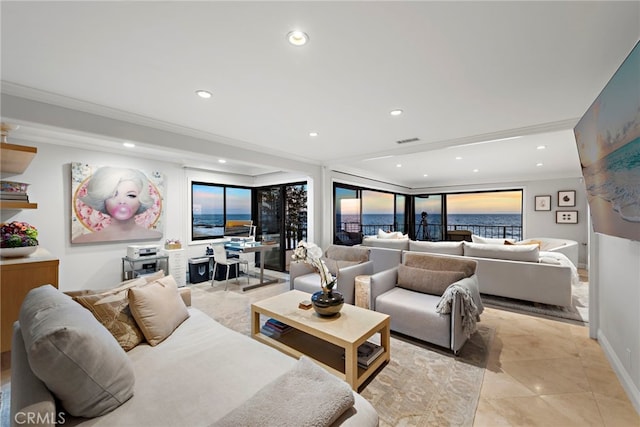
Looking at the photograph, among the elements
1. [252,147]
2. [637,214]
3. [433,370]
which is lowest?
[433,370]

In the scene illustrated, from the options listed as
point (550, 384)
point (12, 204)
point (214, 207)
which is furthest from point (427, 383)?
point (214, 207)

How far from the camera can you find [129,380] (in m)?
1.27

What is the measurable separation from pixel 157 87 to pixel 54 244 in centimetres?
316

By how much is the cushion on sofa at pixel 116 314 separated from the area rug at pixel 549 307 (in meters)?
4.27

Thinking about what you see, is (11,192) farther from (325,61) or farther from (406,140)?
(406,140)

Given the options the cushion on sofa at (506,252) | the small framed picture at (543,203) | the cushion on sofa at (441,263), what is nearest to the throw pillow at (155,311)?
the cushion on sofa at (441,263)

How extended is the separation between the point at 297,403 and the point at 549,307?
13.8 ft

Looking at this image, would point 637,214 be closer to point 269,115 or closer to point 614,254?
point 614,254

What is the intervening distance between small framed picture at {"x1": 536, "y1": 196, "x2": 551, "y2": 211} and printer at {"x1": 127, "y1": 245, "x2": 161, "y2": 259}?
8.82 meters

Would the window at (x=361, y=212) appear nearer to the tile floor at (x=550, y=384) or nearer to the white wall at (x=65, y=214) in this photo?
the white wall at (x=65, y=214)

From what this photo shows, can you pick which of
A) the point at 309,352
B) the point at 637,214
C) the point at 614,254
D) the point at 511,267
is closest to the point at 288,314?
the point at 309,352

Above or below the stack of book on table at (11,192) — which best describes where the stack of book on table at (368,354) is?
below

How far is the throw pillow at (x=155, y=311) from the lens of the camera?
5.82 ft

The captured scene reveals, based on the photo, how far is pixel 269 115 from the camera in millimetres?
2836
